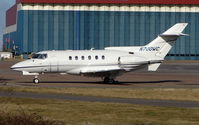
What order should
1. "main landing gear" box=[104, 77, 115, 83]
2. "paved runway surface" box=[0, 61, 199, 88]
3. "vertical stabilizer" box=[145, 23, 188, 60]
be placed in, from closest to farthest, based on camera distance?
"paved runway surface" box=[0, 61, 199, 88] < "main landing gear" box=[104, 77, 115, 83] < "vertical stabilizer" box=[145, 23, 188, 60]

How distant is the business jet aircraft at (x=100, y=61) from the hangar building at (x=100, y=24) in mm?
70861

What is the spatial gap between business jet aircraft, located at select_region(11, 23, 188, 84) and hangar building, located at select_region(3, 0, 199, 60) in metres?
70.9

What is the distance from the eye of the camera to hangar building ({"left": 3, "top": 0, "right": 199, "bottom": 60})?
354 feet

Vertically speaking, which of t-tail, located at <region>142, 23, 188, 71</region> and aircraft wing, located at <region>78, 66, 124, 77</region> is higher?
t-tail, located at <region>142, 23, 188, 71</region>

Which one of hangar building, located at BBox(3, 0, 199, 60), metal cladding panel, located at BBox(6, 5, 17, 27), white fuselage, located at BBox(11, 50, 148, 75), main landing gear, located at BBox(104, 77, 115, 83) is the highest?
metal cladding panel, located at BBox(6, 5, 17, 27)

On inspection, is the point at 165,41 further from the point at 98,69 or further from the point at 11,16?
the point at 11,16

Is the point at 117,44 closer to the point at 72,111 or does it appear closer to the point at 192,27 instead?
the point at 192,27

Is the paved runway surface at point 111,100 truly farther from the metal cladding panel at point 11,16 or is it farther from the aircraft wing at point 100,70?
the metal cladding panel at point 11,16

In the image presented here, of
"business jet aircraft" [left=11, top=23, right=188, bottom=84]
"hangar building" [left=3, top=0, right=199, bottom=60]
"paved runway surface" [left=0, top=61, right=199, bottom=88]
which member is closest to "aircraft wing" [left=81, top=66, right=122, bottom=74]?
"business jet aircraft" [left=11, top=23, right=188, bottom=84]

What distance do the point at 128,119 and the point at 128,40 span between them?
91.2m

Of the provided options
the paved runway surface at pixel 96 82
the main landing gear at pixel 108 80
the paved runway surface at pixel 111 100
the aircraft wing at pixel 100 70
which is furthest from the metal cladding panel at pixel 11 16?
the paved runway surface at pixel 111 100

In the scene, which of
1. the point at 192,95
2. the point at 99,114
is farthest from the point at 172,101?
the point at 99,114

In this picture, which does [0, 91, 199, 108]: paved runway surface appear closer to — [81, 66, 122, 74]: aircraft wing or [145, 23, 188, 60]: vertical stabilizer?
[81, 66, 122, 74]: aircraft wing

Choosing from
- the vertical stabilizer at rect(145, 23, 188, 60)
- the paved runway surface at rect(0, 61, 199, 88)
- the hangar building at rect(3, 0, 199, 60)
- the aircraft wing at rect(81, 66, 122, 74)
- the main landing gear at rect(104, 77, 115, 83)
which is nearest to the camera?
the paved runway surface at rect(0, 61, 199, 88)
